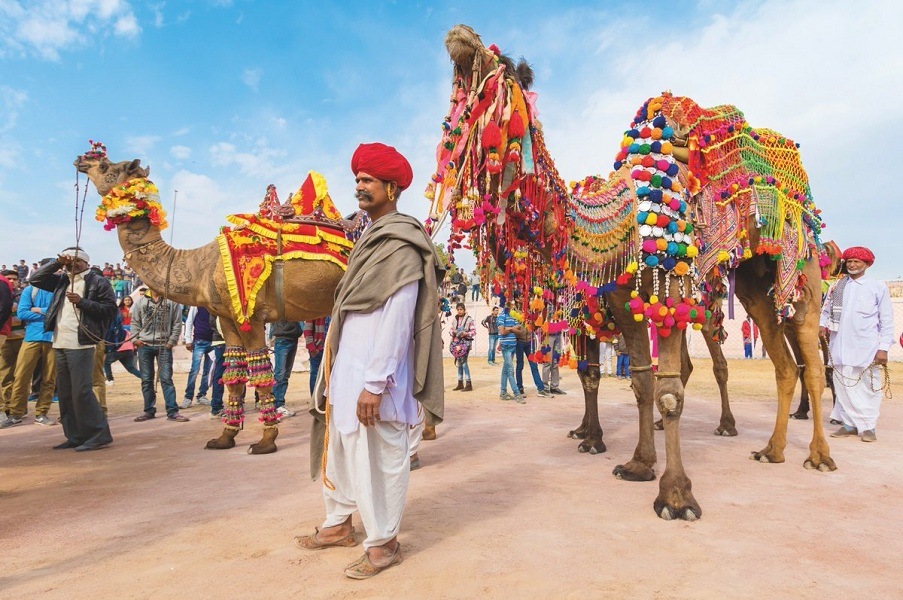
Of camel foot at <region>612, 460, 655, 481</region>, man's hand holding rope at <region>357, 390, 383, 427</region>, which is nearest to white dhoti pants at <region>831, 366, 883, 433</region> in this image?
camel foot at <region>612, 460, 655, 481</region>

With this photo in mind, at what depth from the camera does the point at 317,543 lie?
2895mm

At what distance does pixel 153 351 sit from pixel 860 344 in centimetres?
928

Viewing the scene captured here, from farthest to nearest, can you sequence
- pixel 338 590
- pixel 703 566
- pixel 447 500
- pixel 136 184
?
pixel 136 184
pixel 447 500
pixel 703 566
pixel 338 590

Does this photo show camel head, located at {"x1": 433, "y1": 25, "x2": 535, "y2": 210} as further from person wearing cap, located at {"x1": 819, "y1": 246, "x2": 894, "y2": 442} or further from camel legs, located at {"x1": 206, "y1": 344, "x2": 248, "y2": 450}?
person wearing cap, located at {"x1": 819, "y1": 246, "x2": 894, "y2": 442}

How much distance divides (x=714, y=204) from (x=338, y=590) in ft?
12.7

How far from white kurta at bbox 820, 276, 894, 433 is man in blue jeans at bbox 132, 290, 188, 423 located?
8.29 m

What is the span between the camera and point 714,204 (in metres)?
4.41

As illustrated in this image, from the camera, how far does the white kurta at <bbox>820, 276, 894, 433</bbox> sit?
6090 mm

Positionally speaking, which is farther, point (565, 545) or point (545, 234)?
point (545, 234)

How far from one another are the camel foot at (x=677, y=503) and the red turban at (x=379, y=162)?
256 cm

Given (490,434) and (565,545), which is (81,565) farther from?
(490,434)

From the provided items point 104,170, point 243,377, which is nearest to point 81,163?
point 104,170

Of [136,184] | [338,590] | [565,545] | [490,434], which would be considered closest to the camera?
[338,590]

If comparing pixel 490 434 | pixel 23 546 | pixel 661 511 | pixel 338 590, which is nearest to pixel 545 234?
pixel 661 511
